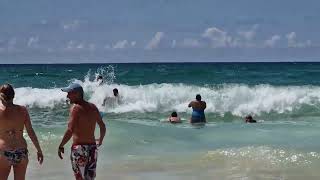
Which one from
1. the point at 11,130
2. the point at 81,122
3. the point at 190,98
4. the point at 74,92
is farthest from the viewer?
the point at 190,98

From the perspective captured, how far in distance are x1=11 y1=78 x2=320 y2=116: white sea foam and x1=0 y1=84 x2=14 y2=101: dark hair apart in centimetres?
1476

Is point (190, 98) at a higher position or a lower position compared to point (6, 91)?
lower

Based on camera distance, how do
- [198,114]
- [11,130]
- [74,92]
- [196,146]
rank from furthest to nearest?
[198,114] → [196,146] → [74,92] → [11,130]

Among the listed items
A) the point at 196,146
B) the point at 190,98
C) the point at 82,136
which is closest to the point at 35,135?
the point at 82,136

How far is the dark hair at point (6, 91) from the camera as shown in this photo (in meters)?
5.85

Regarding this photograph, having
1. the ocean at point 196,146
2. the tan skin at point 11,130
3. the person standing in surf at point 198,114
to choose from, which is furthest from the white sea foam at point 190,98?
the tan skin at point 11,130

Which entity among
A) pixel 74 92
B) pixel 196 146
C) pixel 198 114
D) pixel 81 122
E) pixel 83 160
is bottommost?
pixel 196 146

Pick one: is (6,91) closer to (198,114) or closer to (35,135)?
(35,135)

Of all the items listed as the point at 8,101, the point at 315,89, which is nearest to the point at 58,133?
the point at 8,101

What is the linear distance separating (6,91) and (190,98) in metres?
19.5

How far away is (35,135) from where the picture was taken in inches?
248

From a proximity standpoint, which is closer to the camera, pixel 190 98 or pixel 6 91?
pixel 6 91

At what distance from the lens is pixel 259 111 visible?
2236cm

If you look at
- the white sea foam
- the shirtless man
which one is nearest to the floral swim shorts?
the shirtless man
